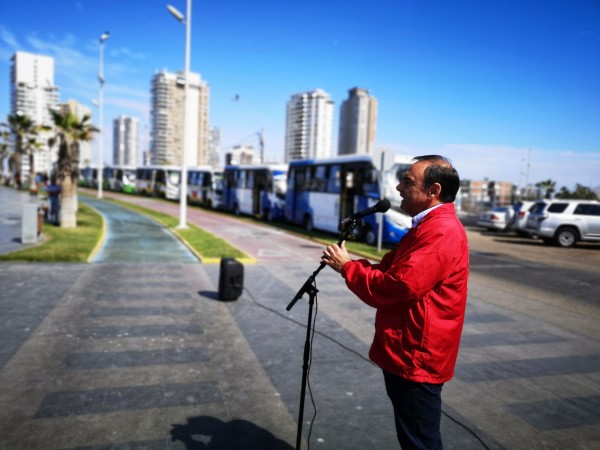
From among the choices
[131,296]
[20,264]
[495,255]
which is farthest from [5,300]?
[495,255]

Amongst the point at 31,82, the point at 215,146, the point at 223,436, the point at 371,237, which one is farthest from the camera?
the point at 215,146

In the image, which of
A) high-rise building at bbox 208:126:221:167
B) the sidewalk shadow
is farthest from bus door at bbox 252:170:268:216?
high-rise building at bbox 208:126:221:167

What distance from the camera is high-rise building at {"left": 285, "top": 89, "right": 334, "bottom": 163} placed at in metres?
119

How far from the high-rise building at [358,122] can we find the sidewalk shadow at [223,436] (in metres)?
126

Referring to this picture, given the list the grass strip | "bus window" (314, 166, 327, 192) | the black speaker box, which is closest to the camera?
the black speaker box

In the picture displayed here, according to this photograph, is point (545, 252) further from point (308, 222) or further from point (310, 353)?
point (310, 353)

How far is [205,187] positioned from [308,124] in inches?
3503

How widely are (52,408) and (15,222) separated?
16.9 meters

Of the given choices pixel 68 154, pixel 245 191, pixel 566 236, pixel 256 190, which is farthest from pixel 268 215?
pixel 566 236

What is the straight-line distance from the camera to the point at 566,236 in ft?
60.0

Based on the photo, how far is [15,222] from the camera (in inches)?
702

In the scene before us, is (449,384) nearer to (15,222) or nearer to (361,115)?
(15,222)

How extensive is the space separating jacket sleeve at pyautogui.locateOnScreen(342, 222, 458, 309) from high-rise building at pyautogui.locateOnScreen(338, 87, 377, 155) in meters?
127

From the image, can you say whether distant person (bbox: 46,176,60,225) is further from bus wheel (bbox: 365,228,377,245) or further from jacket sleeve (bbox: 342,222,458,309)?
jacket sleeve (bbox: 342,222,458,309)
